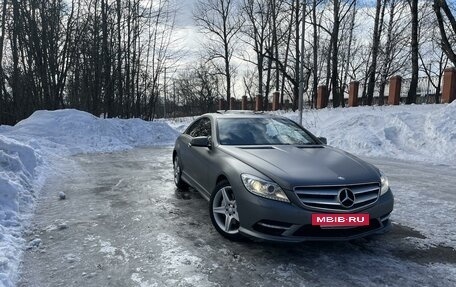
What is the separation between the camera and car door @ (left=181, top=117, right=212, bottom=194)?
17.6 feet

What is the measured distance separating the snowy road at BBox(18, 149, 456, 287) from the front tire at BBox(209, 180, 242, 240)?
131mm

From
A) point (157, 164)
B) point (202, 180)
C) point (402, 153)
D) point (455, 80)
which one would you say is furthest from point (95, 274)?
point (455, 80)

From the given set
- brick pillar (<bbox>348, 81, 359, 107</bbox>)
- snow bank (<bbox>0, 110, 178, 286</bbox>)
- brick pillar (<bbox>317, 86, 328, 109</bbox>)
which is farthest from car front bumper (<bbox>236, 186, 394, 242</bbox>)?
brick pillar (<bbox>317, 86, 328, 109</bbox>)

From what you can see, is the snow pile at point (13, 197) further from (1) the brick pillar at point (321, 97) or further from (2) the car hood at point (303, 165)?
(1) the brick pillar at point (321, 97)

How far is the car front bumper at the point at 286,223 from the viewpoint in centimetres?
369

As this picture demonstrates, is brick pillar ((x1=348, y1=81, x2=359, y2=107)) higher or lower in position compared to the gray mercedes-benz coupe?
higher

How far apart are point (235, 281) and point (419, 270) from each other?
182 cm

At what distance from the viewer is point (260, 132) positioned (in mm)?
5570

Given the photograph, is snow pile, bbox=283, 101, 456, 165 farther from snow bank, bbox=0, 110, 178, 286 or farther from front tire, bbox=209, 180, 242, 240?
front tire, bbox=209, 180, 242, 240

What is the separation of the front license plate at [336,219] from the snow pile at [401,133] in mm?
9029

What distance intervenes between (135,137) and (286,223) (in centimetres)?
1575

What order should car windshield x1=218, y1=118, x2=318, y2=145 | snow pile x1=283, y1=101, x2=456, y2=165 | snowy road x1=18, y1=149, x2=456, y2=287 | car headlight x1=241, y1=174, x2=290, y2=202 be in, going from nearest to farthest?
snowy road x1=18, y1=149, x2=456, y2=287 < car headlight x1=241, y1=174, x2=290, y2=202 < car windshield x1=218, y1=118, x2=318, y2=145 < snow pile x1=283, y1=101, x2=456, y2=165

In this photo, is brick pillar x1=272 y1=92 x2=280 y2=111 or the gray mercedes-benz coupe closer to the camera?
the gray mercedes-benz coupe

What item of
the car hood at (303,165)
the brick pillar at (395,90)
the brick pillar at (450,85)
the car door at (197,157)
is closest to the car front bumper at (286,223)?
the car hood at (303,165)
